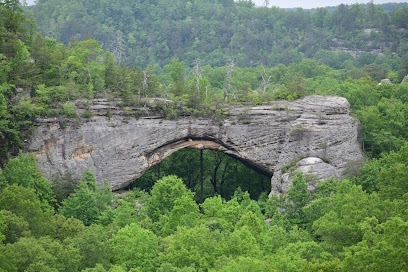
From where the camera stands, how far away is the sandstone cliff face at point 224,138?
54.5 m

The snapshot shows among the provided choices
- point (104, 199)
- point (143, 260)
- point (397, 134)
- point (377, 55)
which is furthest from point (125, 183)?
point (377, 55)

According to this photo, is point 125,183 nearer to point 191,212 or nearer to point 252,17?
point 191,212

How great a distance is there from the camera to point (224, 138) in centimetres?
5838

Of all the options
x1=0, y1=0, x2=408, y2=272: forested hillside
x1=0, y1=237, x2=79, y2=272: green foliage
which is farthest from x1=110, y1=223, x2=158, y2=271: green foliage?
x1=0, y1=237, x2=79, y2=272: green foliage

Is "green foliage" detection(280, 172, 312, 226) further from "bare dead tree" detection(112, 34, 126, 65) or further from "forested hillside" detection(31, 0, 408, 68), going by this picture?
"forested hillside" detection(31, 0, 408, 68)

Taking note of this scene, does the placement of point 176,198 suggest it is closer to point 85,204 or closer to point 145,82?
point 85,204

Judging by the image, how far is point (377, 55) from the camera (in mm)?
126938

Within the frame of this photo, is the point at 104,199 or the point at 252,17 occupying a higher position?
the point at 252,17

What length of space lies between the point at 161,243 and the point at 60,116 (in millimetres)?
16926

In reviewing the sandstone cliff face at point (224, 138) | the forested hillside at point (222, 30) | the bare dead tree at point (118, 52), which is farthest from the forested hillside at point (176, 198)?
the forested hillside at point (222, 30)

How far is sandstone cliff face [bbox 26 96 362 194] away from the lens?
179ft

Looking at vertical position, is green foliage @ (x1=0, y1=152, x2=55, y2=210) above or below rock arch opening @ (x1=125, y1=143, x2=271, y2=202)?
above

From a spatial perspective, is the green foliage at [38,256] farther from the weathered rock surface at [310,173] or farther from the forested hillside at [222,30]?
the forested hillside at [222,30]

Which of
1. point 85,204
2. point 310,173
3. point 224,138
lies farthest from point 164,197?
point 310,173
